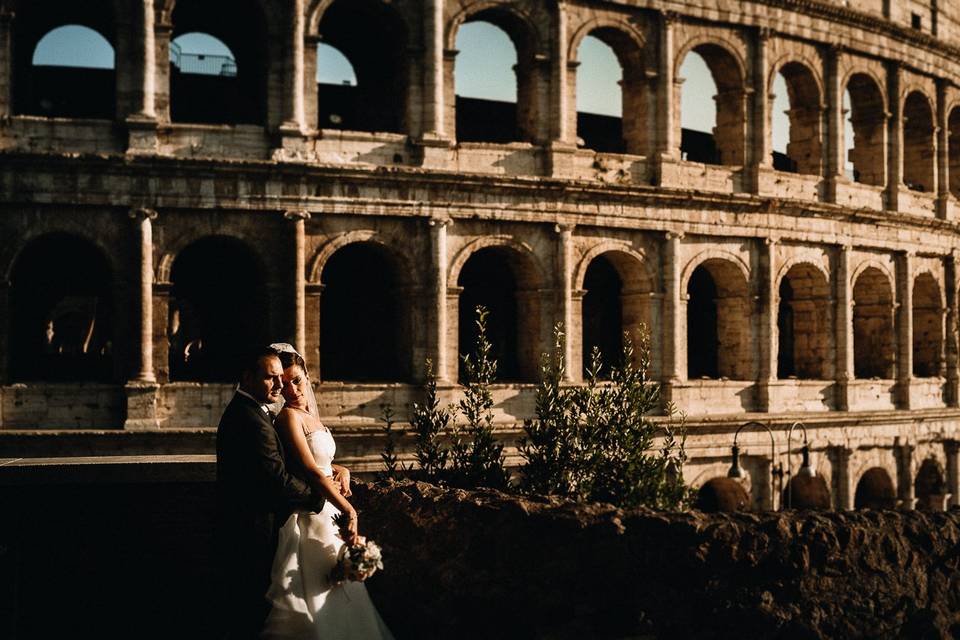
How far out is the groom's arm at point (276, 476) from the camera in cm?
581

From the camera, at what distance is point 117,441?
1563 centimetres

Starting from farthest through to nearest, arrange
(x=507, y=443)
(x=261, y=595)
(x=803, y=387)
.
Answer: (x=803, y=387), (x=507, y=443), (x=261, y=595)

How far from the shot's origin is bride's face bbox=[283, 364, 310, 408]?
20.5 ft

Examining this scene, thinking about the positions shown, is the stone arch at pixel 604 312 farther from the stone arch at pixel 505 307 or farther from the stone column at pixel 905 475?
the stone column at pixel 905 475

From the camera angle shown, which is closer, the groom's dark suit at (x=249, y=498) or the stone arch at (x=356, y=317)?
the groom's dark suit at (x=249, y=498)

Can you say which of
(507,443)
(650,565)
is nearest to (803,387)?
(507,443)

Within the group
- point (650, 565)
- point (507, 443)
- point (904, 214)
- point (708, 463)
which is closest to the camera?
point (650, 565)

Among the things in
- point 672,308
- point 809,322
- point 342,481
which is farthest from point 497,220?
point 342,481

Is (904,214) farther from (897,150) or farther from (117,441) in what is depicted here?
(117,441)

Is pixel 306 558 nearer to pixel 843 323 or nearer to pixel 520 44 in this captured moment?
pixel 520 44

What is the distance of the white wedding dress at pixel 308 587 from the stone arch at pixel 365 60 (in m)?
12.1

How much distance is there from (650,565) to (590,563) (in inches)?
13.8

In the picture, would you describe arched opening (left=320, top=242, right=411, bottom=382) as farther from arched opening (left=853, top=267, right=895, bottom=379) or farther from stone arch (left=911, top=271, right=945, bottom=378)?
stone arch (left=911, top=271, right=945, bottom=378)

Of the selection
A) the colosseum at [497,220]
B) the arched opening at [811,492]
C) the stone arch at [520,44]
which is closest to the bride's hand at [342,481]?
the colosseum at [497,220]
